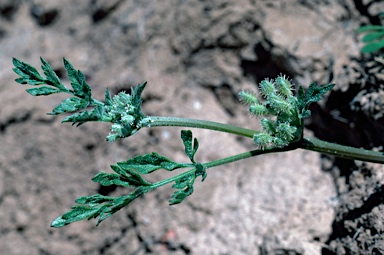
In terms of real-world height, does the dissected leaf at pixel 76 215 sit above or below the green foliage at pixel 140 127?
below

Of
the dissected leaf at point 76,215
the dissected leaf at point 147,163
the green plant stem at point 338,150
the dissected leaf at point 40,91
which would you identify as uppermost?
the dissected leaf at point 40,91

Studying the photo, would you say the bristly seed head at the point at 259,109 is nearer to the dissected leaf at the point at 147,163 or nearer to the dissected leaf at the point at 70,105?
the dissected leaf at the point at 147,163

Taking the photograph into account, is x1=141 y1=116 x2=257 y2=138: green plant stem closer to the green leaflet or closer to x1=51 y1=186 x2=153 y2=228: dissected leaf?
the green leaflet

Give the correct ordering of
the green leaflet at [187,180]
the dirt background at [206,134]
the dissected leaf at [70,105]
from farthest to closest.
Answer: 1. the dirt background at [206,134]
2. the dissected leaf at [70,105]
3. the green leaflet at [187,180]

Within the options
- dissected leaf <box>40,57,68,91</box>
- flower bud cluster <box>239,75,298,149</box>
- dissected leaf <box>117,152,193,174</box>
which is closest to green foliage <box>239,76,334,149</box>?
flower bud cluster <box>239,75,298,149</box>

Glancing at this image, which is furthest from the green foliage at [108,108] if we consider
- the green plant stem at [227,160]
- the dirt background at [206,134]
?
the dirt background at [206,134]

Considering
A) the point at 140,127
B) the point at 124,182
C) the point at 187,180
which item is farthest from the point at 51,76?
the point at 187,180
